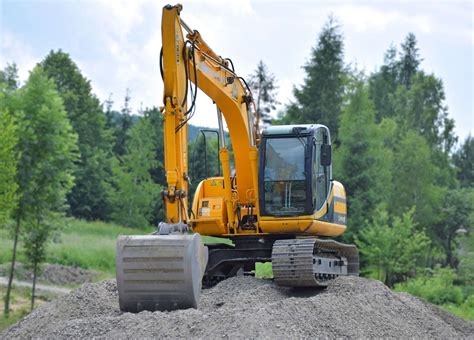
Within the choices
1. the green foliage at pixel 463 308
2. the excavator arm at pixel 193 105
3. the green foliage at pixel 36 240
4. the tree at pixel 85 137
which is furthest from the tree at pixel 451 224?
the excavator arm at pixel 193 105

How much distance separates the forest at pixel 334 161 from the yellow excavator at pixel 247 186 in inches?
44.3

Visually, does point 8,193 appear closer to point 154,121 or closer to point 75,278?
point 75,278

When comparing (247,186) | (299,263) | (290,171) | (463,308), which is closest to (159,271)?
(299,263)

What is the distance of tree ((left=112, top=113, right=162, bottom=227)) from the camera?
2227 inches

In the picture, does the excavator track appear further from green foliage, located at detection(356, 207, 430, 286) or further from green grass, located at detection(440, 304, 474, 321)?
green foliage, located at detection(356, 207, 430, 286)

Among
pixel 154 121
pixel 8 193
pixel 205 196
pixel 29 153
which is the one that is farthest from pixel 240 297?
pixel 154 121

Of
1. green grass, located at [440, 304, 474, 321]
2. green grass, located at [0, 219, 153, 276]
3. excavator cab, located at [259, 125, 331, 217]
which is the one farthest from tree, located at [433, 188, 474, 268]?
excavator cab, located at [259, 125, 331, 217]

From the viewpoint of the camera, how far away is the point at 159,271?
12039mm

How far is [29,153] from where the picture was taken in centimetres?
2530

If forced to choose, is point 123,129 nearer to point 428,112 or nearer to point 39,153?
point 428,112

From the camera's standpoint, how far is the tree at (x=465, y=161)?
75250 mm

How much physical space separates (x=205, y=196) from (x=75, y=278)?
1575 centimetres

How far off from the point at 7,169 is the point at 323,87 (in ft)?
96.5

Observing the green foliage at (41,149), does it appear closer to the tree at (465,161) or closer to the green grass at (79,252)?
the green grass at (79,252)
